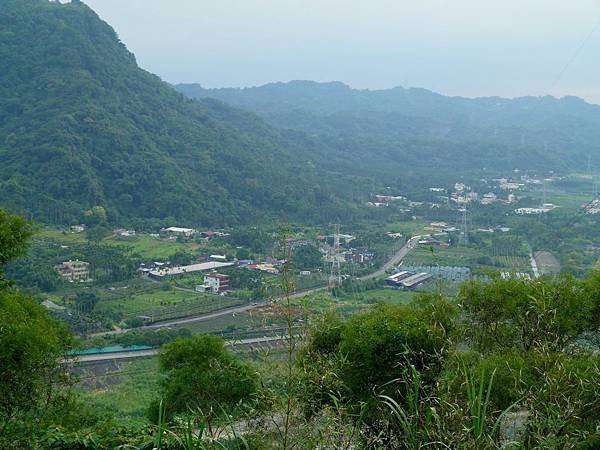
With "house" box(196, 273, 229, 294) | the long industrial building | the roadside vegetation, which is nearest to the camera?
the roadside vegetation

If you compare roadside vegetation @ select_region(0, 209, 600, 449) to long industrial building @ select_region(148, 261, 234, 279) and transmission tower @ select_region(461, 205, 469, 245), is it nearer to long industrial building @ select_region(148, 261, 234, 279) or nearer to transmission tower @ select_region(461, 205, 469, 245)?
long industrial building @ select_region(148, 261, 234, 279)

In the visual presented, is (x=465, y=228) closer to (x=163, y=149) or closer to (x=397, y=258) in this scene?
(x=397, y=258)

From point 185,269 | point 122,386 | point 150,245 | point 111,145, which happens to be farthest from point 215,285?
point 111,145

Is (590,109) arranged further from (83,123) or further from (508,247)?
(83,123)

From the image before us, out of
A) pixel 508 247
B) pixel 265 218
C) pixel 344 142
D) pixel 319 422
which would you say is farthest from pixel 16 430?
pixel 344 142

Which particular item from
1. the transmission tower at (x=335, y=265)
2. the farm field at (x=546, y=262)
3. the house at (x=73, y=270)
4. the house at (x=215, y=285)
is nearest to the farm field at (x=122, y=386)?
the house at (x=215, y=285)

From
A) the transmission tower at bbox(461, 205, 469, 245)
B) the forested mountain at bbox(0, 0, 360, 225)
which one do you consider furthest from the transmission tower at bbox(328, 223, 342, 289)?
the transmission tower at bbox(461, 205, 469, 245)

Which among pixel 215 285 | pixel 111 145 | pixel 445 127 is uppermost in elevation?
pixel 445 127
